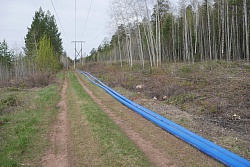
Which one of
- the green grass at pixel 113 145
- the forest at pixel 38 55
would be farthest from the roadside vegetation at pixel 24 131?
the forest at pixel 38 55

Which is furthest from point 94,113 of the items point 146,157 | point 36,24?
point 36,24

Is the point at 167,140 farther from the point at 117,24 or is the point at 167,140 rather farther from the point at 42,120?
the point at 117,24

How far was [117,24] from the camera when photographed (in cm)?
2902

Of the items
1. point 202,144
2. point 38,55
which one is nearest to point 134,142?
point 202,144

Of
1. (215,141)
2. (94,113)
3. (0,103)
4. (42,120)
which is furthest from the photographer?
(0,103)

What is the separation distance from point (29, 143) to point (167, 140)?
3.52 meters

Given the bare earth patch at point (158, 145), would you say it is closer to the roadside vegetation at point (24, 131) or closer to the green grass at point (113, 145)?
the green grass at point (113, 145)

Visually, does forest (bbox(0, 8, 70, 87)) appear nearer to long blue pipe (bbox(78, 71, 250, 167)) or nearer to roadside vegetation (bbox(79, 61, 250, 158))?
roadside vegetation (bbox(79, 61, 250, 158))

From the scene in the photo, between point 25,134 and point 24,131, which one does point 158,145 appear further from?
point 24,131

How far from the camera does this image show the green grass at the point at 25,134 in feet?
14.7

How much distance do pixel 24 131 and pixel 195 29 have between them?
98.7 feet

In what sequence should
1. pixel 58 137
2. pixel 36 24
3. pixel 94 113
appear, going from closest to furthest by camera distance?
pixel 58 137 < pixel 94 113 < pixel 36 24

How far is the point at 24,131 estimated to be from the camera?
6164 mm

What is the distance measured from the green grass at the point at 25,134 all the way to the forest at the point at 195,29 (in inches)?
538
